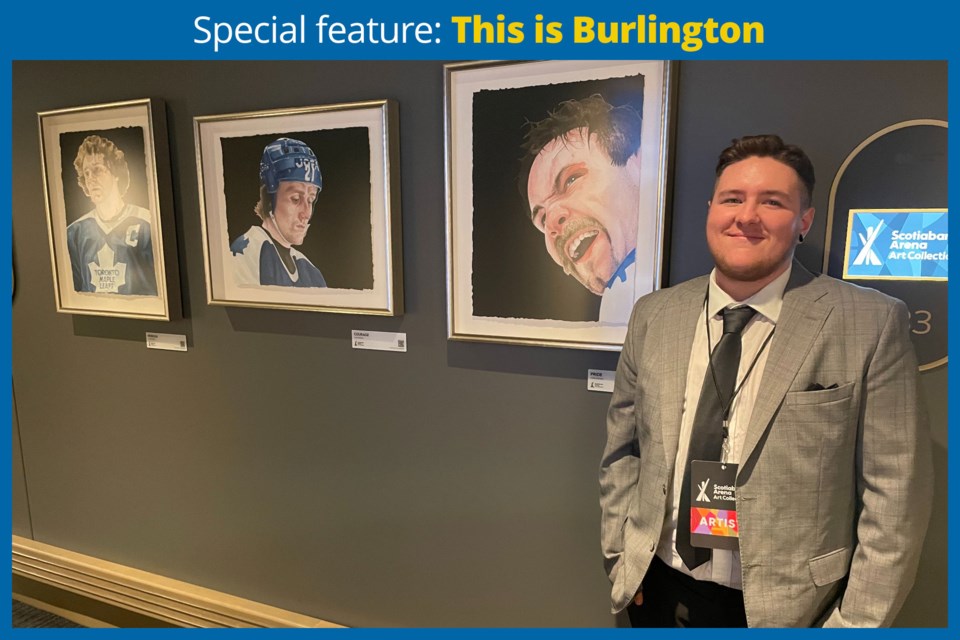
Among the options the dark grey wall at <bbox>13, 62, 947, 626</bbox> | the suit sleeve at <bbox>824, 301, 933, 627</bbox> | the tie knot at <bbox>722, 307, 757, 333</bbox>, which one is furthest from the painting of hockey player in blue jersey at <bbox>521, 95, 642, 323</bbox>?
the suit sleeve at <bbox>824, 301, 933, 627</bbox>

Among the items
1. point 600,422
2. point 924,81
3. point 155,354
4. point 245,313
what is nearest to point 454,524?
point 600,422

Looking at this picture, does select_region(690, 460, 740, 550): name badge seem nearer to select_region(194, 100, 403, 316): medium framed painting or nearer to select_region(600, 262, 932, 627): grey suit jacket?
select_region(600, 262, 932, 627): grey suit jacket

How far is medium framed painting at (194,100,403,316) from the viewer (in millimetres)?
1701

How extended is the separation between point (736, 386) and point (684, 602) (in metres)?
0.51

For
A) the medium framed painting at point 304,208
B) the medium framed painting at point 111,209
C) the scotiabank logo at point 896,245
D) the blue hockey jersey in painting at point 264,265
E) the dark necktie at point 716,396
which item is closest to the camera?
the dark necktie at point 716,396

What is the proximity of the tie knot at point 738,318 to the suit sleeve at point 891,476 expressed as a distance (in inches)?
9.0

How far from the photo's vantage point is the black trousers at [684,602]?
3.97 feet

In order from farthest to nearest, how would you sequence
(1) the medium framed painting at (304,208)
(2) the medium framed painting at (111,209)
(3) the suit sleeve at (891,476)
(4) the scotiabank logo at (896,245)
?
(2) the medium framed painting at (111,209)
(1) the medium framed painting at (304,208)
(4) the scotiabank logo at (896,245)
(3) the suit sleeve at (891,476)

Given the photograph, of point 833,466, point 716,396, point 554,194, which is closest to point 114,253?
point 554,194

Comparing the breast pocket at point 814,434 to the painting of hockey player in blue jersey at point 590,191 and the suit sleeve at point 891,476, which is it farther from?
the painting of hockey player in blue jersey at point 590,191

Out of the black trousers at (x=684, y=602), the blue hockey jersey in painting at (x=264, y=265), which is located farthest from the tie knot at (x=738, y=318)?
the blue hockey jersey in painting at (x=264, y=265)

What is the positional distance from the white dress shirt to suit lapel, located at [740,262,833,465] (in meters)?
0.03

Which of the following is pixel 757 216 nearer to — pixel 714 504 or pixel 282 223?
pixel 714 504

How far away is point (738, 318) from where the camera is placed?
1175 mm
